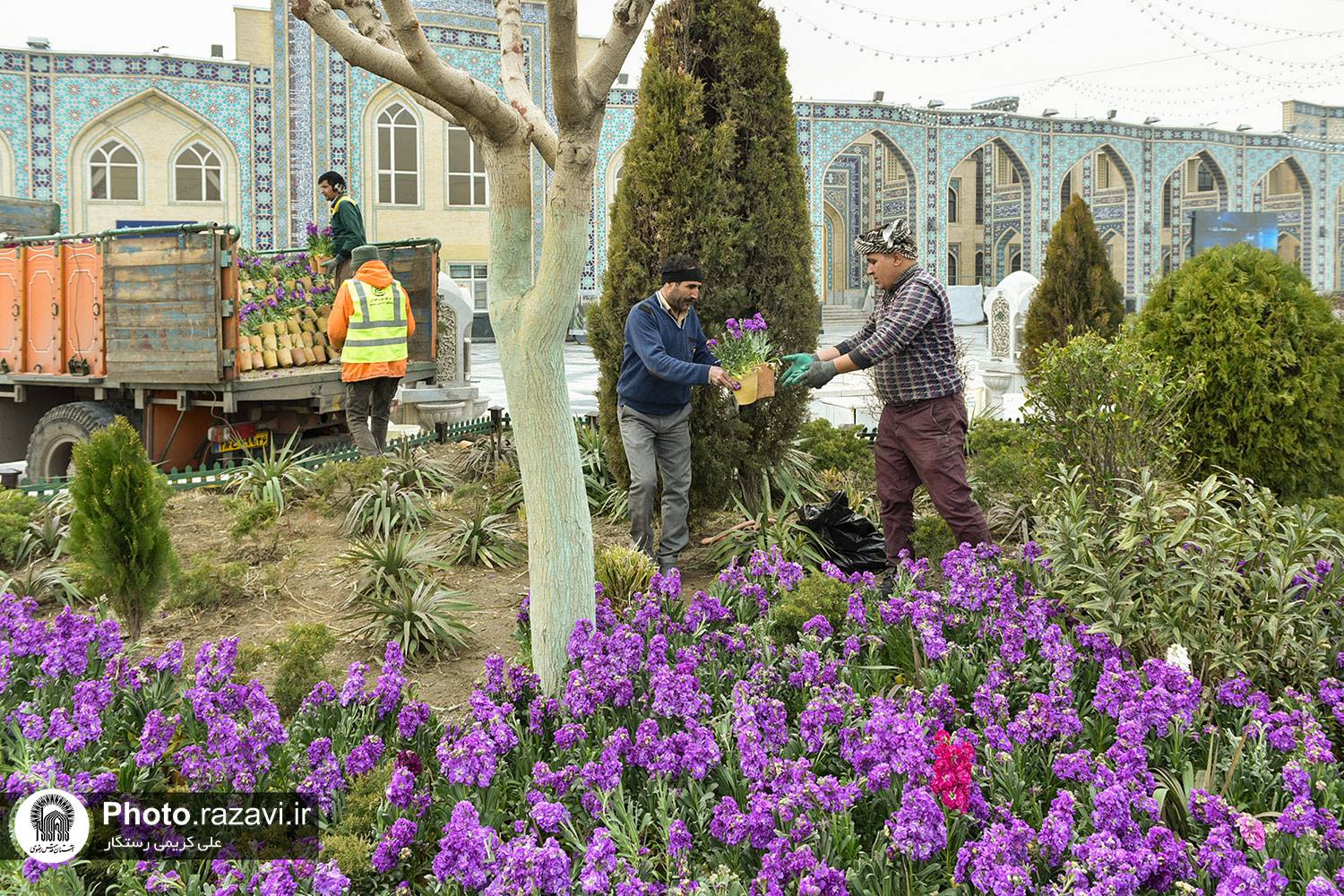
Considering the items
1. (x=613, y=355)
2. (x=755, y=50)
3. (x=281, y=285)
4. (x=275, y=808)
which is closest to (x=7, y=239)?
(x=281, y=285)

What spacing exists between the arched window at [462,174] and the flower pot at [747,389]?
873 inches

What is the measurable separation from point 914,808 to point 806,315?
391 centimetres

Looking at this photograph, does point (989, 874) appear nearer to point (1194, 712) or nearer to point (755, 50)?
point (1194, 712)

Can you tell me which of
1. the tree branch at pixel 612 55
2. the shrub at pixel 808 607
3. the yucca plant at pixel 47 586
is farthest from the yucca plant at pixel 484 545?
the tree branch at pixel 612 55

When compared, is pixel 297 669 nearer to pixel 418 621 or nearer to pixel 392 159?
pixel 418 621

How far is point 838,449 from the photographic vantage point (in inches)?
280

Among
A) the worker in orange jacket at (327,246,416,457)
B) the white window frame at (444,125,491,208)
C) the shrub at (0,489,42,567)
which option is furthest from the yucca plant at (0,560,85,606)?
the white window frame at (444,125,491,208)

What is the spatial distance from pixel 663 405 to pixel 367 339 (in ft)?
11.1

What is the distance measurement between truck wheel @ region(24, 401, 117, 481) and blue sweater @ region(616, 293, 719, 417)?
5076 mm

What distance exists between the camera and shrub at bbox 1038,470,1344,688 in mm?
3393

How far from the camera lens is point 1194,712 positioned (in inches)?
120

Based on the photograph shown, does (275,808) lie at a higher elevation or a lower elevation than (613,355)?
lower

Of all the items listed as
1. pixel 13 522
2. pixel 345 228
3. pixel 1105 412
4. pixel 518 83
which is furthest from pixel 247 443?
pixel 1105 412

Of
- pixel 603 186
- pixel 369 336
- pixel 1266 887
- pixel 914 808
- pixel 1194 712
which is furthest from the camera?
pixel 603 186
